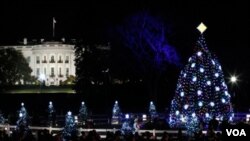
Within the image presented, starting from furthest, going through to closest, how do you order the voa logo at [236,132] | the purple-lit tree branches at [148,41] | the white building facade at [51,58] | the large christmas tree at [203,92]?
the white building facade at [51,58] < the purple-lit tree branches at [148,41] < the large christmas tree at [203,92] < the voa logo at [236,132]

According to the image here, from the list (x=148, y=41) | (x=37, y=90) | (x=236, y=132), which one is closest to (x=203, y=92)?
(x=236, y=132)

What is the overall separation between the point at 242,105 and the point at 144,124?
19156mm

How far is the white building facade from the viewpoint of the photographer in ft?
396

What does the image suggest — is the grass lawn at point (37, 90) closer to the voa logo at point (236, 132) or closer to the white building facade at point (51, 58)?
the white building facade at point (51, 58)

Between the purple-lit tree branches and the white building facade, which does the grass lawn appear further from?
the white building facade

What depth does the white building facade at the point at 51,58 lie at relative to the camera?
4754 inches

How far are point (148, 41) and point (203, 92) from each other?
75.4 feet

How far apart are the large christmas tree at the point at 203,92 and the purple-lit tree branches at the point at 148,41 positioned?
2064 centimetres

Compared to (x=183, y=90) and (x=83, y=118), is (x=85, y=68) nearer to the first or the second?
(x=83, y=118)

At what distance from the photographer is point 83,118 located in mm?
36344

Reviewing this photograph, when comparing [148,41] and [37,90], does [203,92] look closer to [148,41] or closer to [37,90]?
[148,41]

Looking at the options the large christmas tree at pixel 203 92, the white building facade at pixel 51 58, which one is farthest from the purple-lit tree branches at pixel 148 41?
the white building facade at pixel 51 58

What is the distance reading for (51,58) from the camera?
400ft

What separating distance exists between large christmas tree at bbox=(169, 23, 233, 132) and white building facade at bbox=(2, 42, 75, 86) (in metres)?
94.4
